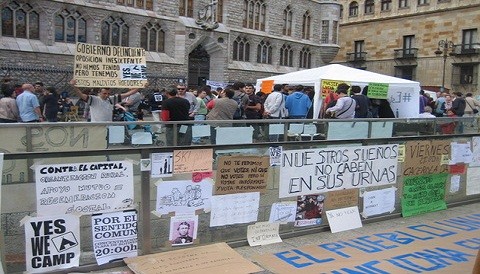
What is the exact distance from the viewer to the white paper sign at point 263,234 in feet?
16.0

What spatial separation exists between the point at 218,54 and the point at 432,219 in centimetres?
2855

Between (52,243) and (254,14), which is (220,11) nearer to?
(254,14)

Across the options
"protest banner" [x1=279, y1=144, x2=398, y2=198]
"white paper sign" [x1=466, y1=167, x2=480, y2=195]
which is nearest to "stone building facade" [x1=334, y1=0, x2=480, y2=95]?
"white paper sign" [x1=466, y1=167, x2=480, y2=195]

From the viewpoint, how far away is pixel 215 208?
15.1 feet

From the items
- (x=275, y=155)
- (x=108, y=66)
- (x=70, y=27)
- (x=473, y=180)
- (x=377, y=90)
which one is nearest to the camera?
(x=275, y=155)

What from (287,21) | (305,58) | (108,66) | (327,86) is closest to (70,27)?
(327,86)

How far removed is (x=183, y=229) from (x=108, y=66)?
477 centimetres

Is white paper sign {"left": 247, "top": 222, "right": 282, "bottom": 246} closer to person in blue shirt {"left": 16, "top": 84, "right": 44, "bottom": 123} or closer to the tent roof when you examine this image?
person in blue shirt {"left": 16, "top": 84, "right": 44, "bottom": 123}

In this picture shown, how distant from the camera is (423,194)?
636 cm

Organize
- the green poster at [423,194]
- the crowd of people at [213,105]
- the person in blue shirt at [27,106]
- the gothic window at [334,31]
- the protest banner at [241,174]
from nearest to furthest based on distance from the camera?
the protest banner at [241,174], the green poster at [423,194], the crowd of people at [213,105], the person in blue shirt at [27,106], the gothic window at [334,31]

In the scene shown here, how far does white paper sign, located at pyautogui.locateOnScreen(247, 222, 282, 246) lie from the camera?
16.0 feet

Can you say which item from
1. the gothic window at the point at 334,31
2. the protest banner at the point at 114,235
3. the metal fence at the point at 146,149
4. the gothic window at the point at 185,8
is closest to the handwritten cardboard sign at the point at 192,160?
the metal fence at the point at 146,149

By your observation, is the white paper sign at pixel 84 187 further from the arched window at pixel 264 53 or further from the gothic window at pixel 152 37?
the arched window at pixel 264 53

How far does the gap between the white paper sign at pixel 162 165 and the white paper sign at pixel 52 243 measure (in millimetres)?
781
